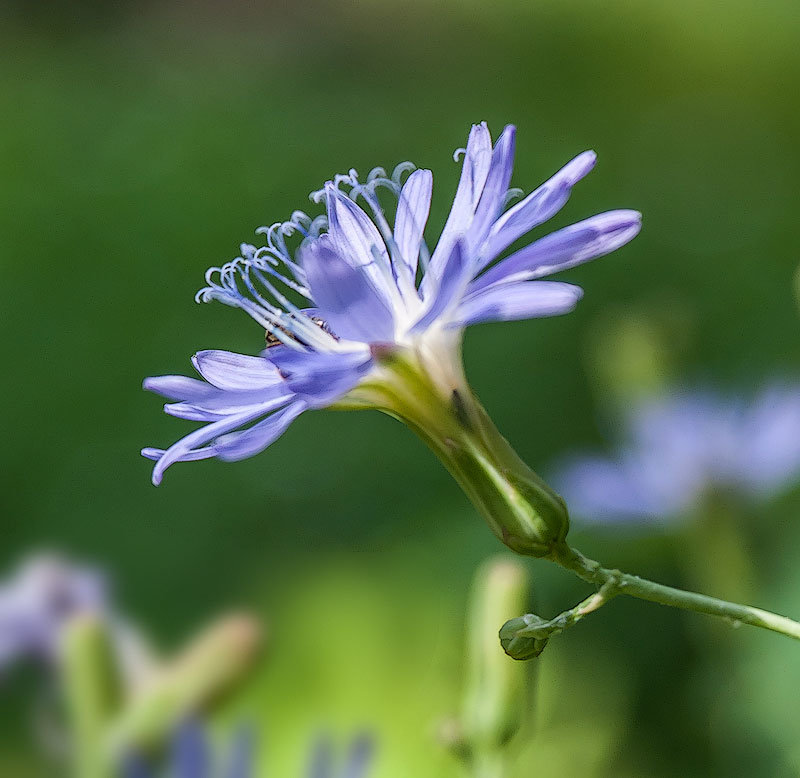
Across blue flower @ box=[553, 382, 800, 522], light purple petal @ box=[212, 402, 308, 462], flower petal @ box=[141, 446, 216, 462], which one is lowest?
blue flower @ box=[553, 382, 800, 522]

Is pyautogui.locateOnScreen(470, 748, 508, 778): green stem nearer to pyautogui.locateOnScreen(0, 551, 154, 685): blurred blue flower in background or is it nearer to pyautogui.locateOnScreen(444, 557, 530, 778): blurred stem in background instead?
pyautogui.locateOnScreen(444, 557, 530, 778): blurred stem in background

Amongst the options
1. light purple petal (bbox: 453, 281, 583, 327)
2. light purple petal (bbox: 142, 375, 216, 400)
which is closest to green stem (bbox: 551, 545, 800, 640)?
light purple petal (bbox: 453, 281, 583, 327)

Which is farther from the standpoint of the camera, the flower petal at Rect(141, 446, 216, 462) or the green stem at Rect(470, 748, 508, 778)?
the green stem at Rect(470, 748, 508, 778)

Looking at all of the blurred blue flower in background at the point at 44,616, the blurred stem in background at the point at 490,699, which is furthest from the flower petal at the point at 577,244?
the blurred blue flower in background at the point at 44,616

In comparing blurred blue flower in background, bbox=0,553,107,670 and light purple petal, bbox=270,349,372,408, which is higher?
light purple petal, bbox=270,349,372,408

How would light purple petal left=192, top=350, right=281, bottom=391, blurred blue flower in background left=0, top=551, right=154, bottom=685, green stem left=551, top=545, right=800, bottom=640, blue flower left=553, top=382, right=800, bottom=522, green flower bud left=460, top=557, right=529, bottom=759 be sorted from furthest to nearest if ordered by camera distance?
blue flower left=553, top=382, right=800, bottom=522 < blurred blue flower in background left=0, top=551, right=154, bottom=685 < green flower bud left=460, top=557, right=529, bottom=759 < light purple petal left=192, top=350, right=281, bottom=391 < green stem left=551, top=545, right=800, bottom=640

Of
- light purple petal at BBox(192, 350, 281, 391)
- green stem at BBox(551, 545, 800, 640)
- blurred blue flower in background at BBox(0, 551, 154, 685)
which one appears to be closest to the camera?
green stem at BBox(551, 545, 800, 640)

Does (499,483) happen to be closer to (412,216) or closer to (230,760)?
(412,216)

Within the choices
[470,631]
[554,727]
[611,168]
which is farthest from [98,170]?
[470,631]

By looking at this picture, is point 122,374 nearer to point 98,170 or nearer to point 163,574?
point 163,574
